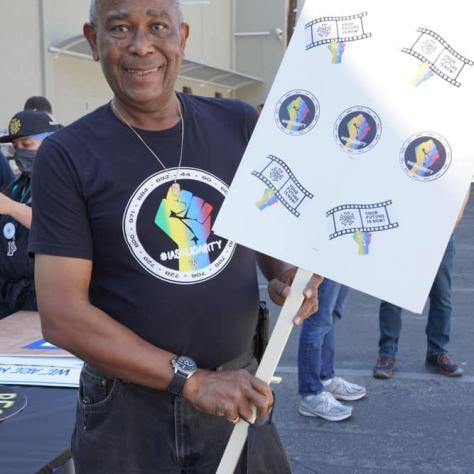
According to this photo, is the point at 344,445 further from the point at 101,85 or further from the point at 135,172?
the point at 101,85

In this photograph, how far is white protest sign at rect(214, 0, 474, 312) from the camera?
1.34 meters

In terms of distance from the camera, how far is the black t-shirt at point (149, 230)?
153 centimetres

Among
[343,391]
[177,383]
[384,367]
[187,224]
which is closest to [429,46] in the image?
[187,224]

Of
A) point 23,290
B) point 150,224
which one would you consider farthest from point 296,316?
point 23,290

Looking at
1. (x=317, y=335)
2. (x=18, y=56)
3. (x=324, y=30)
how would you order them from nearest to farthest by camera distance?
(x=324, y=30) < (x=317, y=335) < (x=18, y=56)

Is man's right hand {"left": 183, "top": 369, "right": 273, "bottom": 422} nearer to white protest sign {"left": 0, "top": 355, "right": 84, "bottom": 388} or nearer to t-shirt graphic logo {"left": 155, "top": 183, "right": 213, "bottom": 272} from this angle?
t-shirt graphic logo {"left": 155, "top": 183, "right": 213, "bottom": 272}

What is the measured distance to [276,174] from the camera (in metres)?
1.47

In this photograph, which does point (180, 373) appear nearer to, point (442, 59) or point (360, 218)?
point (360, 218)

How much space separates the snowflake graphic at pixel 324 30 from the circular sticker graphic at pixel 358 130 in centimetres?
17

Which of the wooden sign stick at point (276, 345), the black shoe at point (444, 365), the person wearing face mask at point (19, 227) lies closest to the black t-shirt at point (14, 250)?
the person wearing face mask at point (19, 227)

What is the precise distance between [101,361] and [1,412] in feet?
2.54

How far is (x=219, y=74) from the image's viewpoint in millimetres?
18250

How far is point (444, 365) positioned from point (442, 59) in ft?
11.7

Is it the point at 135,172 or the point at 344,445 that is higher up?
the point at 135,172
